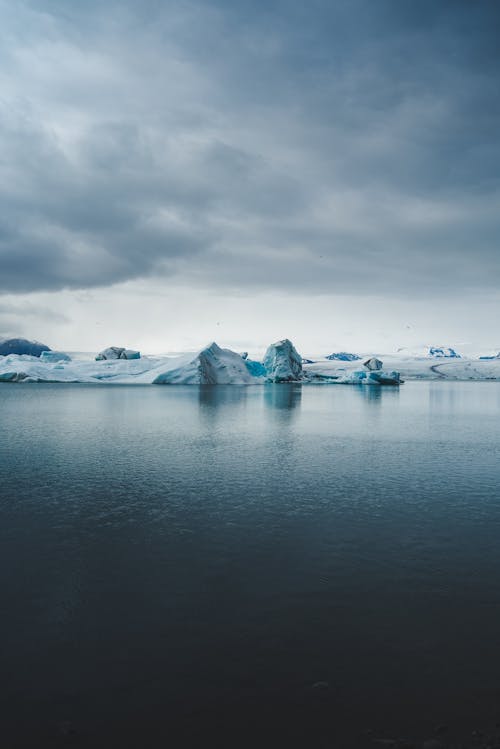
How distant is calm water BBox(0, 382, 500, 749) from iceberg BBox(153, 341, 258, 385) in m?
51.7

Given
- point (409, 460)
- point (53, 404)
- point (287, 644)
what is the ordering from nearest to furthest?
point (287, 644) < point (409, 460) < point (53, 404)

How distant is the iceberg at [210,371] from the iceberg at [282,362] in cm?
599

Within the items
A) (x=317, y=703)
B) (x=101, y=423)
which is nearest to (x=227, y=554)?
(x=317, y=703)

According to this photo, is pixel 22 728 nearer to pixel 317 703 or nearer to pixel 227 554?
pixel 317 703

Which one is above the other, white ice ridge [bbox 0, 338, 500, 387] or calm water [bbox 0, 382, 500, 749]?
white ice ridge [bbox 0, 338, 500, 387]

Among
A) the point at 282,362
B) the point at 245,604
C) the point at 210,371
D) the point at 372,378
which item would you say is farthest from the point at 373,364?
the point at 245,604

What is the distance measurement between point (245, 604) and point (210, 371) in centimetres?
6249

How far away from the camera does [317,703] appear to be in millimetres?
4320

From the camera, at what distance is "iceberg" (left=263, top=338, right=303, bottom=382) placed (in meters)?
78.4

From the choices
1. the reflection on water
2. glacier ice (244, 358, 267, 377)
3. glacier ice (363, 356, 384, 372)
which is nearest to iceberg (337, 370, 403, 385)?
glacier ice (244, 358, 267, 377)

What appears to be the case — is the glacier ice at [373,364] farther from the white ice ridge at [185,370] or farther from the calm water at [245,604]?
the calm water at [245,604]

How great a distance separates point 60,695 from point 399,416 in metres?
28.0

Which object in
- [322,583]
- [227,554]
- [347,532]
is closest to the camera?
[322,583]

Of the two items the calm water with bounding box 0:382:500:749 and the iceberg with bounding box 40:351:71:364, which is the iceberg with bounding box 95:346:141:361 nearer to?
the iceberg with bounding box 40:351:71:364
